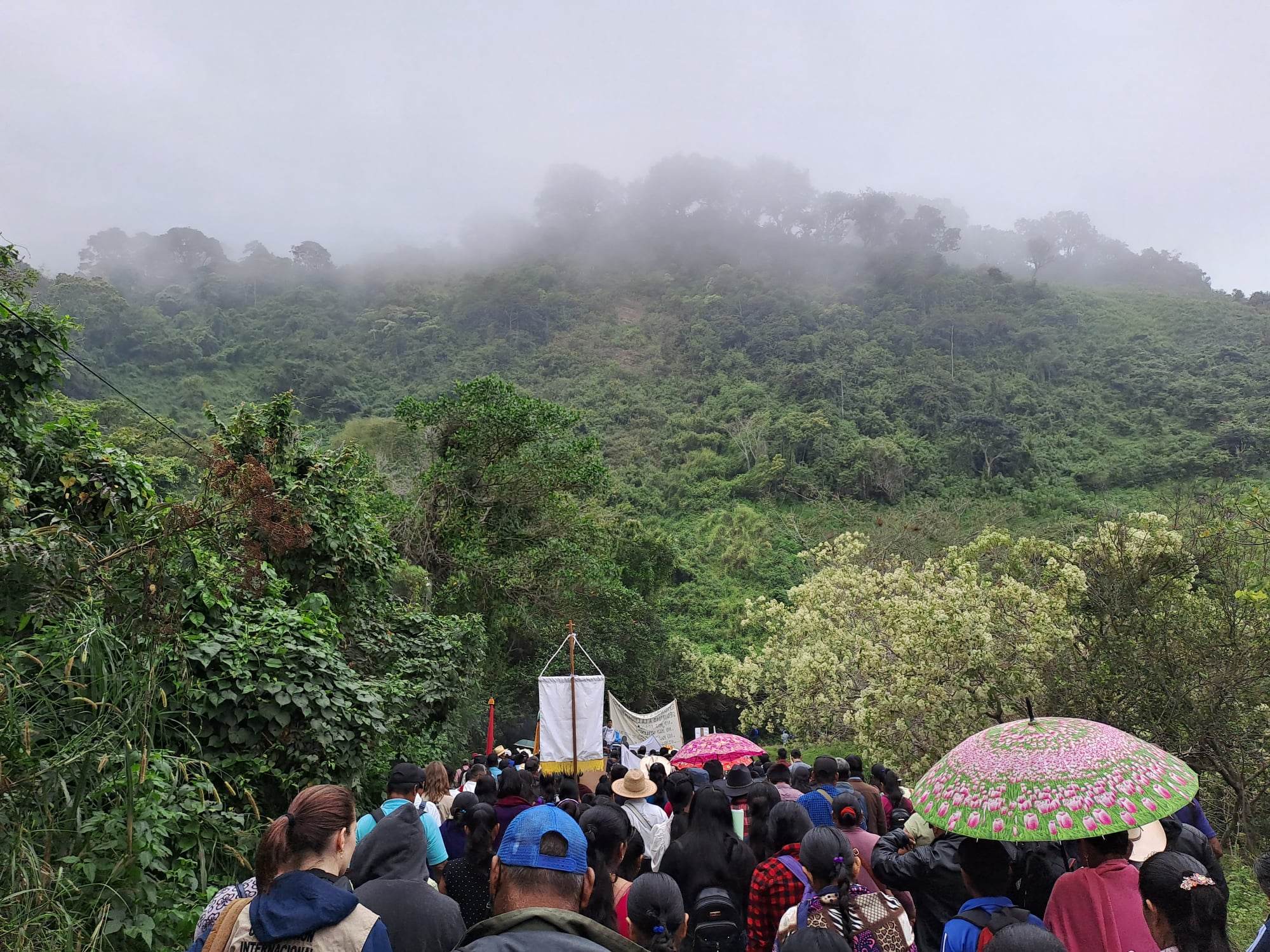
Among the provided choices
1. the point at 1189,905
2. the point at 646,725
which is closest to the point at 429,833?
the point at 1189,905

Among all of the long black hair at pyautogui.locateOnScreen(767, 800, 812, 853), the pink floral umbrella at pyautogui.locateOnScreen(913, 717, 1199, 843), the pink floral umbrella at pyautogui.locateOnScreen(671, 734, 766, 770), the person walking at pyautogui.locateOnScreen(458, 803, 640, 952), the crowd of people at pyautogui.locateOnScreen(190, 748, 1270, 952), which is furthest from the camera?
the pink floral umbrella at pyautogui.locateOnScreen(671, 734, 766, 770)

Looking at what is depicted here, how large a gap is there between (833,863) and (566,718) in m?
8.22

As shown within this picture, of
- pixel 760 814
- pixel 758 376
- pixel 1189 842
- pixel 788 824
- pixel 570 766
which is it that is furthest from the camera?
pixel 758 376

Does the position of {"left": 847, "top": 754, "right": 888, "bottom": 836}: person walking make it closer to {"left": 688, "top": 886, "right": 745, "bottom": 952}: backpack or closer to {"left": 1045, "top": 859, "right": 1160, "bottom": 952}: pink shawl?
{"left": 688, "top": 886, "right": 745, "bottom": 952}: backpack

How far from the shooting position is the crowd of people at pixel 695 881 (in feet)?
6.98

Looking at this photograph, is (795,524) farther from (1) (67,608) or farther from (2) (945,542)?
(1) (67,608)

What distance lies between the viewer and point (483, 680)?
1802 cm

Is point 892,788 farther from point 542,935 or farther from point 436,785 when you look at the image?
point 542,935

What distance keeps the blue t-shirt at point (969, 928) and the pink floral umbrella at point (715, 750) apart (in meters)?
4.28

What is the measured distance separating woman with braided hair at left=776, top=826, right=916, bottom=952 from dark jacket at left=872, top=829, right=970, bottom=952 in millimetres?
254

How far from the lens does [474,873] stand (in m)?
4.21

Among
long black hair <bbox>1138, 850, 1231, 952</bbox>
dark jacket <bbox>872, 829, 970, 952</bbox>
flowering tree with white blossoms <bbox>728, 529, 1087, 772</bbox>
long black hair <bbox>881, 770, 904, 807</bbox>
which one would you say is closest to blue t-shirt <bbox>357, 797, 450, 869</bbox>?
dark jacket <bbox>872, 829, 970, 952</bbox>

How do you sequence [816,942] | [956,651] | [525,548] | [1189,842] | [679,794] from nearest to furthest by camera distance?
[816,942] < [1189,842] < [679,794] < [956,651] < [525,548]

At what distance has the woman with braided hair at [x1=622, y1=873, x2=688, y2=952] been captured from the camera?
3074 millimetres
